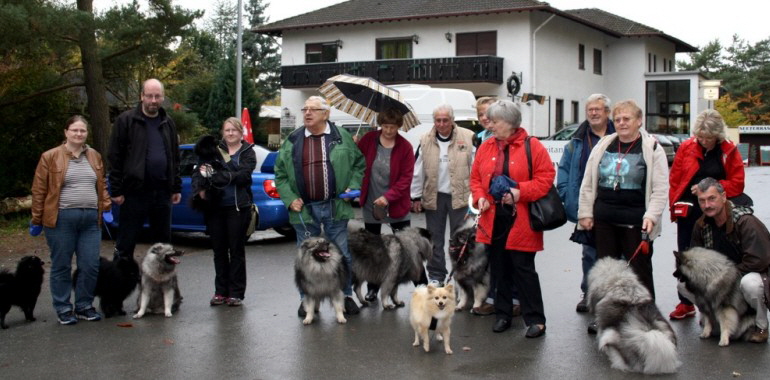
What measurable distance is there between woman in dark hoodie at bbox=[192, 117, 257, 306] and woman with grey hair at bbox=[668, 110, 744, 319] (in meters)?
4.18

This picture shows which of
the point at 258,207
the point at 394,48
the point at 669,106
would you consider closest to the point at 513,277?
the point at 258,207

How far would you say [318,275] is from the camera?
7.33 m

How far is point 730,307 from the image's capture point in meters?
6.44

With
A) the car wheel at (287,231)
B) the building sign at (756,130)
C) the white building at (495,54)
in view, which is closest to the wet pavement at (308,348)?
the car wheel at (287,231)

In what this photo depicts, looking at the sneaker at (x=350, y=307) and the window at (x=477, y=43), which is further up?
the window at (x=477, y=43)

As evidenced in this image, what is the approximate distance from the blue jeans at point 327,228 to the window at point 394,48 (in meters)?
35.0

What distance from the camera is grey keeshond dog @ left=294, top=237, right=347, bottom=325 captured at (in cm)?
733

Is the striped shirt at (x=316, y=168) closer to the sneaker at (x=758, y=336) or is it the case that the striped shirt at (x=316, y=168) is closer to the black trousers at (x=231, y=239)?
the black trousers at (x=231, y=239)

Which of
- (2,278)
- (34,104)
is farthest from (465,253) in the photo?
(34,104)

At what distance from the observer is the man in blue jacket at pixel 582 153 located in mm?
7574

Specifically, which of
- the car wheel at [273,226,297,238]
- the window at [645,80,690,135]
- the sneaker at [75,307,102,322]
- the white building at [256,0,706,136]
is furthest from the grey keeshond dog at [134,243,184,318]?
the window at [645,80,690,135]

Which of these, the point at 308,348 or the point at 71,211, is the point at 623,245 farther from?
the point at 71,211

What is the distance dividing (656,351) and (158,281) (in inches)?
182

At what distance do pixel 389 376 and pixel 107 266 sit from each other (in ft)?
11.4
